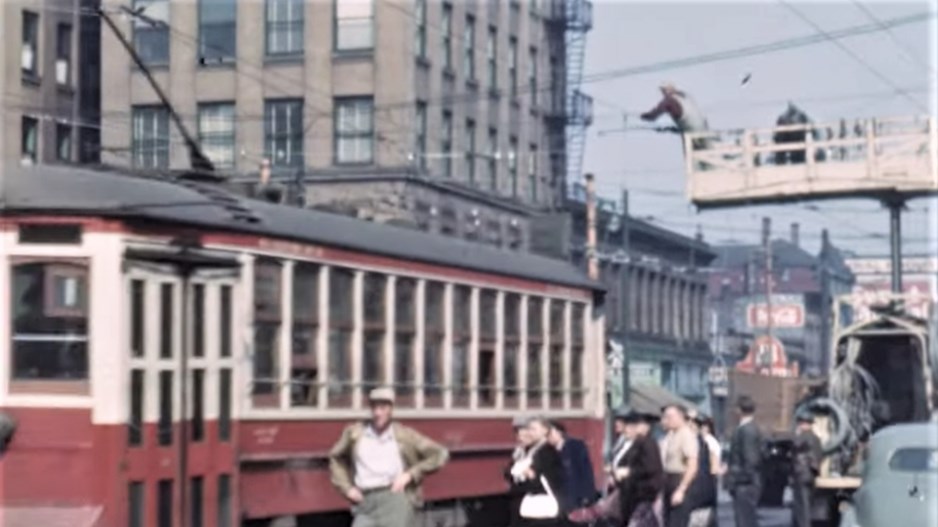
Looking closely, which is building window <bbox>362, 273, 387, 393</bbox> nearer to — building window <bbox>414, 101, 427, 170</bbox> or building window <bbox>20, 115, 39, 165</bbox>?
building window <bbox>20, 115, 39, 165</bbox>

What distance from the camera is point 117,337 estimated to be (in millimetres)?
14305

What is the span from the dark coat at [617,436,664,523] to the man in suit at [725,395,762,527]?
16.5 ft

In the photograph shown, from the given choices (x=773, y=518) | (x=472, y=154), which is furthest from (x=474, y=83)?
(x=773, y=518)

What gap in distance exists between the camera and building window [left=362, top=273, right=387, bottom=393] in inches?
703

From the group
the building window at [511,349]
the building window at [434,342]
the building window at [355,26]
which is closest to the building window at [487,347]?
the building window at [511,349]

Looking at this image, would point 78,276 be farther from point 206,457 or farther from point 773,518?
point 773,518

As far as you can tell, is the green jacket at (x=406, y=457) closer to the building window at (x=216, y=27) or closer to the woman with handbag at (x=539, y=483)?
the woman with handbag at (x=539, y=483)

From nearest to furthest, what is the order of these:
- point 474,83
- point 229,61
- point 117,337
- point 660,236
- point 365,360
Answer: point 117,337, point 365,360, point 229,61, point 474,83, point 660,236

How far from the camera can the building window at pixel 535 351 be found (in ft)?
71.2

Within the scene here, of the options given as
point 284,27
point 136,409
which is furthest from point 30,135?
point 136,409

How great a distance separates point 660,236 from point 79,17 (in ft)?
104

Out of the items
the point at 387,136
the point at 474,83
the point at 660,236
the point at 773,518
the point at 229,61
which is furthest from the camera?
the point at 660,236

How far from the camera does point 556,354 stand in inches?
885

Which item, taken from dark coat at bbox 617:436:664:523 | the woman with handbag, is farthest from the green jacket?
dark coat at bbox 617:436:664:523
